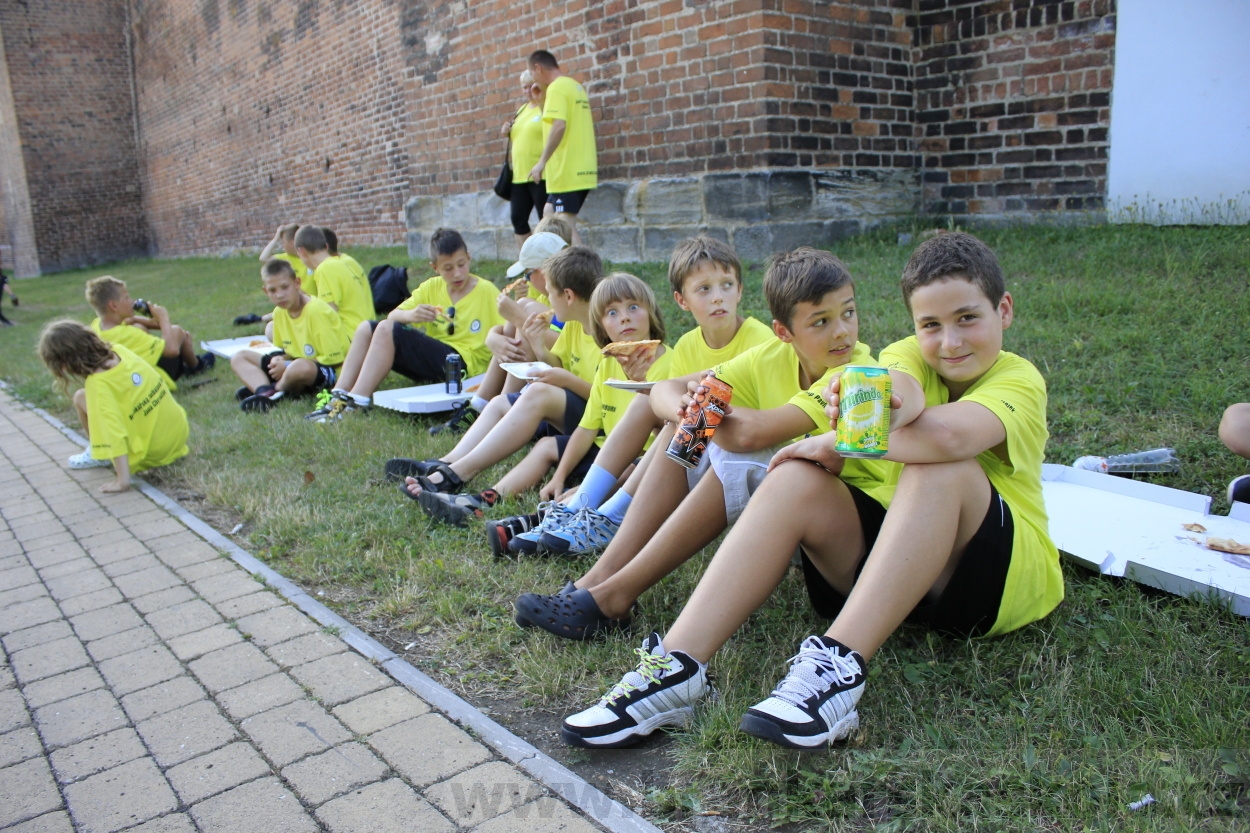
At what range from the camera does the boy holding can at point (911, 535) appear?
2.01 metres

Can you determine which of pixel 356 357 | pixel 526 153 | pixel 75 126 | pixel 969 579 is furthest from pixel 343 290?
pixel 75 126

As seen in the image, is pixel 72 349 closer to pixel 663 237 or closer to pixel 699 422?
pixel 699 422

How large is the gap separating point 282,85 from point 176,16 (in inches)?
263

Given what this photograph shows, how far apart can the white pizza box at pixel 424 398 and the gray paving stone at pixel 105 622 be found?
2.28m

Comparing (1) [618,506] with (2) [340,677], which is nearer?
(2) [340,677]

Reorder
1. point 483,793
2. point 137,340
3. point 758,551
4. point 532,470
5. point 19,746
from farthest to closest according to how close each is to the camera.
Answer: point 137,340
point 532,470
point 19,746
point 758,551
point 483,793

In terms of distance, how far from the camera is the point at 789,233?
7309 millimetres

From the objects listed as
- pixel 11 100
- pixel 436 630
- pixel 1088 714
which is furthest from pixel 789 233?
pixel 11 100

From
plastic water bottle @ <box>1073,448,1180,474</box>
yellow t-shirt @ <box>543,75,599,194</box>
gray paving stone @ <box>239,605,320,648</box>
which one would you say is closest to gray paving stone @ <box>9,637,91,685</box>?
gray paving stone @ <box>239,605,320,648</box>

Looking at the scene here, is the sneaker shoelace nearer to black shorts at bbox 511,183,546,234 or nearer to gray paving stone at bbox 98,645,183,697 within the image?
gray paving stone at bbox 98,645,183,697

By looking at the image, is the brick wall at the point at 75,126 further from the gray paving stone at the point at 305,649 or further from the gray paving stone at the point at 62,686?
the gray paving stone at the point at 305,649

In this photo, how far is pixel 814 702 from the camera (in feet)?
6.40

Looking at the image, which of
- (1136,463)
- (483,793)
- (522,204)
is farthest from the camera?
(522,204)

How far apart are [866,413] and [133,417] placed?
4.50m
